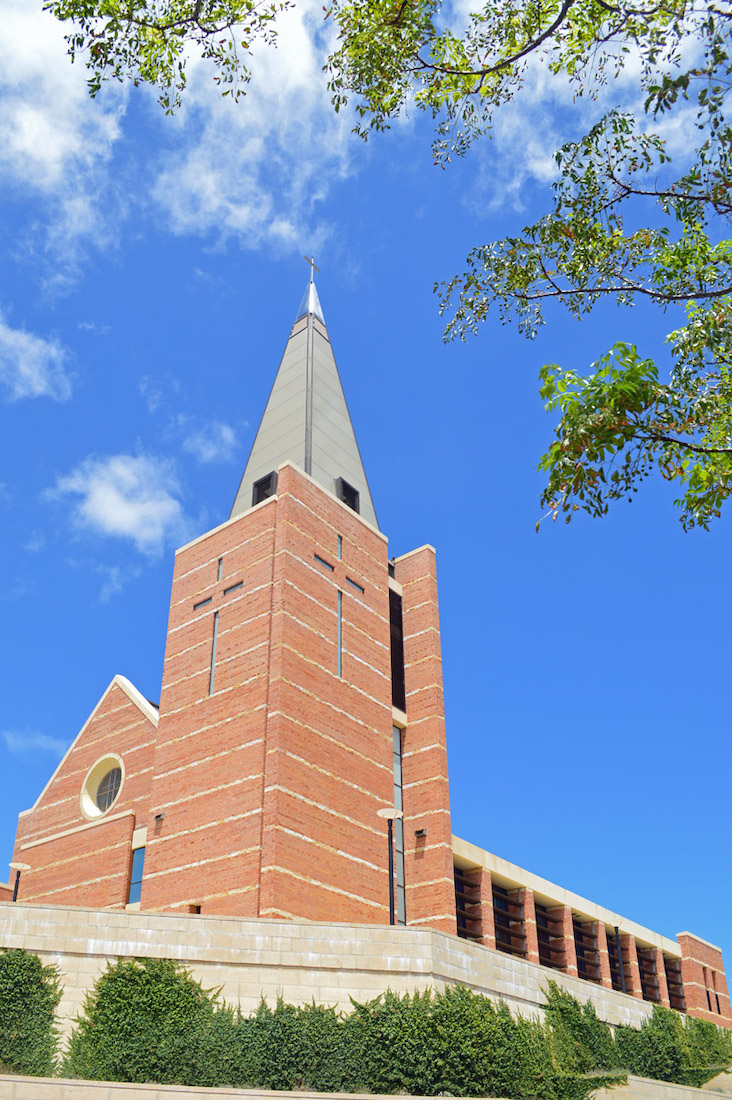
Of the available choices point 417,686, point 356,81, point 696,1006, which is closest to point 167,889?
point 417,686

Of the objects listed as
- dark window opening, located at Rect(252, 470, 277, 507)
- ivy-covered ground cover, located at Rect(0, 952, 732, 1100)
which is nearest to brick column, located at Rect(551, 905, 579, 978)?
ivy-covered ground cover, located at Rect(0, 952, 732, 1100)

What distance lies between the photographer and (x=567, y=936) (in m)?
45.0

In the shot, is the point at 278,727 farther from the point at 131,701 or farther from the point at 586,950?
the point at 586,950

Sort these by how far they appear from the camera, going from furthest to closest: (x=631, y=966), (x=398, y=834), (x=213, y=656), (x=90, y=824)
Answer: (x=631, y=966)
(x=90, y=824)
(x=398, y=834)
(x=213, y=656)

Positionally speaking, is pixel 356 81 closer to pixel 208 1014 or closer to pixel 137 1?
pixel 137 1

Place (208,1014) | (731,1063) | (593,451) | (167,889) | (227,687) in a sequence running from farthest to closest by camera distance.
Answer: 1. (731,1063)
2. (227,687)
3. (167,889)
4. (208,1014)
5. (593,451)

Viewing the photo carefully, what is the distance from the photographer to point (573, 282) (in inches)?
583

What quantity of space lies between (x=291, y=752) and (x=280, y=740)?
1.98 feet

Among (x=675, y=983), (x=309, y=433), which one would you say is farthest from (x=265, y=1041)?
(x=675, y=983)

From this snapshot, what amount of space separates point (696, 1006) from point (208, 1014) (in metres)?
41.9

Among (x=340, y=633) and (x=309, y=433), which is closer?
(x=340, y=633)

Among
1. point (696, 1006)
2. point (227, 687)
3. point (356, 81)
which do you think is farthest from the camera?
point (696, 1006)

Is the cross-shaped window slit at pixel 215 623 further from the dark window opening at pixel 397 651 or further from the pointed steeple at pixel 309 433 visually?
the dark window opening at pixel 397 651

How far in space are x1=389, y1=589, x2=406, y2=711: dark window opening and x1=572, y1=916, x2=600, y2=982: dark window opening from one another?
1734 centimetres
